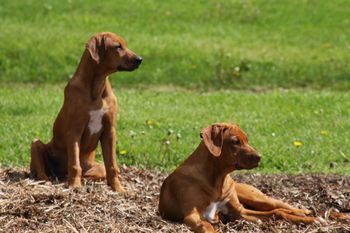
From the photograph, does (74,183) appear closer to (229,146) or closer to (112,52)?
(112,52)

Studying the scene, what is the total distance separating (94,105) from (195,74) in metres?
7.92

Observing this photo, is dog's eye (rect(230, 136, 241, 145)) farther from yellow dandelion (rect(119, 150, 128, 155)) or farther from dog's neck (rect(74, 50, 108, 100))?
yellow dandelion (rect(119, 150, 128, 155))

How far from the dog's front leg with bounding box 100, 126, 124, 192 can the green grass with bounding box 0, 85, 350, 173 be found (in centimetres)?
155

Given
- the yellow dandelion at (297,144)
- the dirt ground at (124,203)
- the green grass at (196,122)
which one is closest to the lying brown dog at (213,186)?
the dirt ground at (124,203)

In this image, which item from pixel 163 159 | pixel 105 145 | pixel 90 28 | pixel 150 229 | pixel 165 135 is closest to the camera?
pixel 150 229

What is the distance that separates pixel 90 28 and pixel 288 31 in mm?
3963

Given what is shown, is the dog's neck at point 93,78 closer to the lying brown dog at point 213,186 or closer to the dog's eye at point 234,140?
the lying brown dog at point 213,186

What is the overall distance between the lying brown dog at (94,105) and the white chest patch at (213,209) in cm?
140

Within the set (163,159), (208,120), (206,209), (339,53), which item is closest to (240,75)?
(339,53)

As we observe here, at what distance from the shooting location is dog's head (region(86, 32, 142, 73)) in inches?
362

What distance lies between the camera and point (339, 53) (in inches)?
731

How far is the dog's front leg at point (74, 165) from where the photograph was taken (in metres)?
9.28

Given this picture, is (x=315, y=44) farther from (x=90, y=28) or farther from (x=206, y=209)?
(x=206, y=209)

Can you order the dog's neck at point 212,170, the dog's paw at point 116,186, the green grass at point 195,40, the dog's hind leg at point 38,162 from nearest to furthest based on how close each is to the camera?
1. the dog's neck at point 212,170
2. the dog's paw at point 116,186
3. the dog's hind leg at point 38,162
4. the green grass at point 195,40
